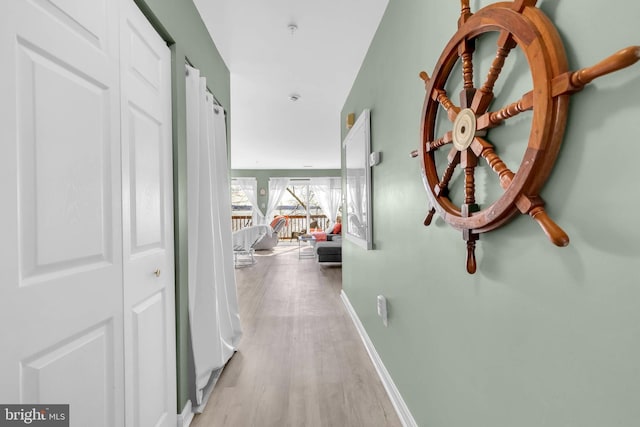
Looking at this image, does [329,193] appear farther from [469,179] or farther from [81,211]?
[81,211]

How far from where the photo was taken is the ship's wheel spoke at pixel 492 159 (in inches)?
33.0

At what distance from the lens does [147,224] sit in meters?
1.40

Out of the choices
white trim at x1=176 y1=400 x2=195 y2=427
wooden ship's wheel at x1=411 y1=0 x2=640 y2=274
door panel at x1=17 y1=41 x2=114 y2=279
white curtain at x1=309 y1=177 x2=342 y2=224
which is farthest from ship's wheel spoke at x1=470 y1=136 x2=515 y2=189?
white curtain at x1=309 y1=177 x2=342 y2=224

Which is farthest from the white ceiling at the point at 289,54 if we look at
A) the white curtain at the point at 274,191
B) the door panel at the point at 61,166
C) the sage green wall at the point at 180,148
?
the white curtain at the point at 274,191

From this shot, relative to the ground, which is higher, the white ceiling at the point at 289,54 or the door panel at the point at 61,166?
the white ceiling at the point at 289,54

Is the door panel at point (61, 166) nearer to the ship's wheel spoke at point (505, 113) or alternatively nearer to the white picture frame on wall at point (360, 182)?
the ship's wheel spoke at point (505, 113)

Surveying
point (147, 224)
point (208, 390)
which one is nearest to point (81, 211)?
point (147, 224)

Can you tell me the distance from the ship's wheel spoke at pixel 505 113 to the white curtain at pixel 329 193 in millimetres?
9114

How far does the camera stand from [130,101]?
1242 millimetres

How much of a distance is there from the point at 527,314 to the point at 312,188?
31.4ft

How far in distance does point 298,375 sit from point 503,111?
82.8 inches

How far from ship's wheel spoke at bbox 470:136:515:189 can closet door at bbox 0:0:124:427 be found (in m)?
1.26

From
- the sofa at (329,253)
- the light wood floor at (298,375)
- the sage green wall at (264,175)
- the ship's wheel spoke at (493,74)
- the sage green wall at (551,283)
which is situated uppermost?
the sage green wall at (264,175)

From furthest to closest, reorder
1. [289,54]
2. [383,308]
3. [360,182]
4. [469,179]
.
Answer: [360,182] → [289,54] → [383,308] → [469,179]
